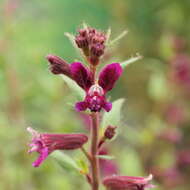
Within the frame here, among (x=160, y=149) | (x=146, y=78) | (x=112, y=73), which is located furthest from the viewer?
(x=146, y=78)

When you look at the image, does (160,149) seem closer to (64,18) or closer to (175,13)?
(175,13)

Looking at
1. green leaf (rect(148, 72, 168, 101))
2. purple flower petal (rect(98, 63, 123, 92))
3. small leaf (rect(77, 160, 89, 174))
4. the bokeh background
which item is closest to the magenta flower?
purple flower petal (rect(98, 63, 123, 92))

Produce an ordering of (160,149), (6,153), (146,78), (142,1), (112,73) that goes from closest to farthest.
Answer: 1. (112,73)
2. (6,153)
3. (160,149)
4. (146,78)
5. (142,1)

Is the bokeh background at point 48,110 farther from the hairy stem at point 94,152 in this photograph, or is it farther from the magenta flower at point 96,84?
the magenta flower at point 96,84

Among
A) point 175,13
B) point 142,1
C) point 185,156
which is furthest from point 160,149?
point 142,1

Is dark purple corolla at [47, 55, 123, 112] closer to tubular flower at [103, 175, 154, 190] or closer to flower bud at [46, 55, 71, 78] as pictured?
flower bud at [46, 55, 71, 78]

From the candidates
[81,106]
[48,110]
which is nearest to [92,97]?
[81,106]

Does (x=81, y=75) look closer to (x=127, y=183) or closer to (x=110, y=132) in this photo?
(x=110, y=132)
